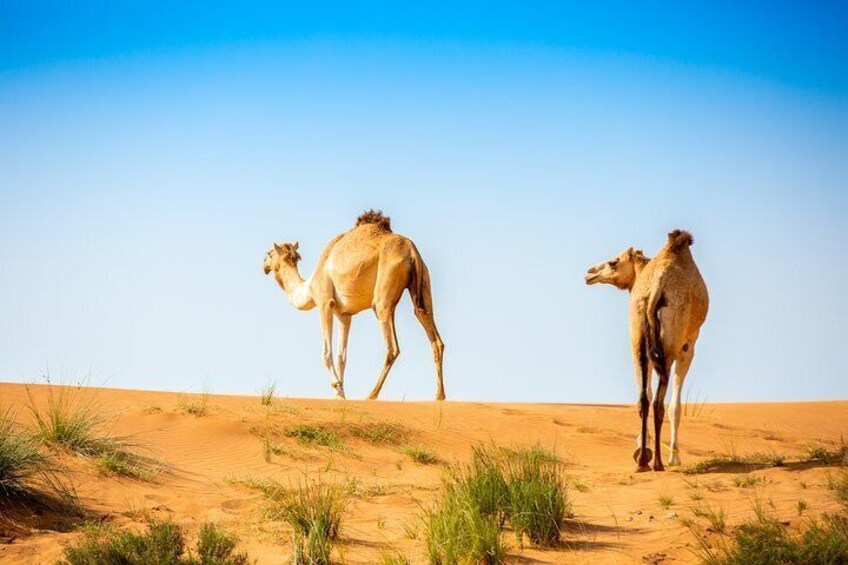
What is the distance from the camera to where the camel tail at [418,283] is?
19.0m

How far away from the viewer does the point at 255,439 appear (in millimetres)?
12828

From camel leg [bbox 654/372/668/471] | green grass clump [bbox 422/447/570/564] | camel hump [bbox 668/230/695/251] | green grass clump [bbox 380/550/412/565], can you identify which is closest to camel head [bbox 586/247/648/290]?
camel hump [bbox 668/230/695/251]

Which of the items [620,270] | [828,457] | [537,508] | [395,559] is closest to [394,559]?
[395,559]

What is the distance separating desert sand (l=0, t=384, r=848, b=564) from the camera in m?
7.87

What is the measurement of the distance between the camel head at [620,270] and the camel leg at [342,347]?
6.76m

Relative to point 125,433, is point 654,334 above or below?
above

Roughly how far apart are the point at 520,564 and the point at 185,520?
3.35 metres

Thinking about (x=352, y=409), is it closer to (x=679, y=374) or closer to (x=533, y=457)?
(x=679, y=374)

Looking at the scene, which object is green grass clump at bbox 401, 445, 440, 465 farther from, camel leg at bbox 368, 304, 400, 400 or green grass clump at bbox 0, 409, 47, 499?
camel leg at bbox 368, 304, 400, 400

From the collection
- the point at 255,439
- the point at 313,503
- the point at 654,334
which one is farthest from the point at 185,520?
the point at 654,334

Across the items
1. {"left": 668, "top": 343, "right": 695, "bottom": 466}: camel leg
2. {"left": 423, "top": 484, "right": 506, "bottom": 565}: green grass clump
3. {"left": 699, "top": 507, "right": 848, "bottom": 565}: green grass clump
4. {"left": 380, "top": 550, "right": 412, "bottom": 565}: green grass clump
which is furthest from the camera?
{"left": 668, "top": 343, "right": 695, "bottom": 466}: camel leg

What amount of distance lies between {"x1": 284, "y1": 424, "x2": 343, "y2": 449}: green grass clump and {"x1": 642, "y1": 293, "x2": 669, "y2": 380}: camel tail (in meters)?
4.44

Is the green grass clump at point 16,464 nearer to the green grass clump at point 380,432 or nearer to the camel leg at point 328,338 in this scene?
the green grass clump at point 380,432

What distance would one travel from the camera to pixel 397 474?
11805mm
